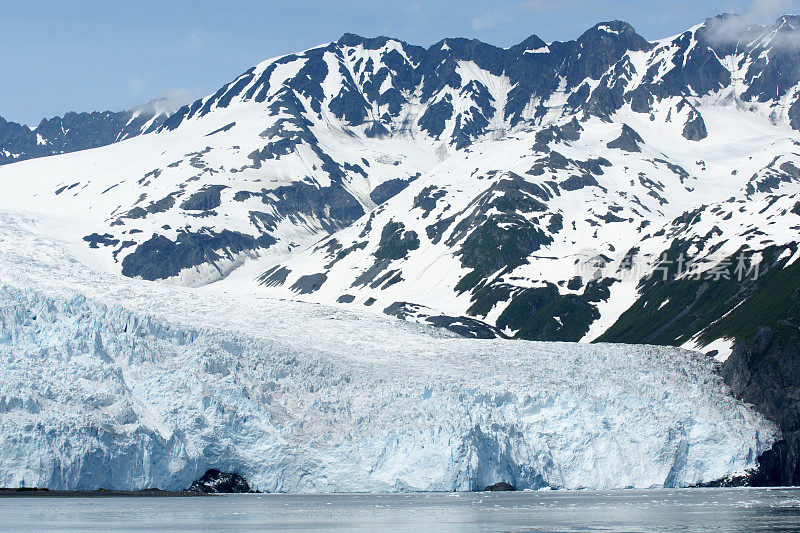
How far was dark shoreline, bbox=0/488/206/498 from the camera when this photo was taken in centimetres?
8094

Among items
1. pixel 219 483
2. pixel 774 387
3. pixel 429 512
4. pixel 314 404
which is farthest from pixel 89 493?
pixel 774 387

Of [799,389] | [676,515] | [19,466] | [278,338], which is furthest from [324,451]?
[799,389]

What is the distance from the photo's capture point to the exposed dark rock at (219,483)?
290 feet

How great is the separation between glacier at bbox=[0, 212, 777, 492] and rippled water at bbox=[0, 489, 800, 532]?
239 cm

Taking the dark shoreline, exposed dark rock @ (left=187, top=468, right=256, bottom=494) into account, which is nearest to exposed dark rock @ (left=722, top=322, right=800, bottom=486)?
exposed dark rock @ (left=187, top=468, right=256, bottom=494)

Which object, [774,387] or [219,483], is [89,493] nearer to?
[219,483]

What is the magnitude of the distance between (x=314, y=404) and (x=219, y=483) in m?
9.94

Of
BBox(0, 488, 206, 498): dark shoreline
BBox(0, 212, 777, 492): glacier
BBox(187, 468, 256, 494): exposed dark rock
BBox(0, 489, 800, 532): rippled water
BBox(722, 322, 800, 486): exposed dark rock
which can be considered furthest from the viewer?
BBox(722, 322, 800, 486): exposed dark rock

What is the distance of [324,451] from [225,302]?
26.5 metres

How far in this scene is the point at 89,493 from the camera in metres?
81.9

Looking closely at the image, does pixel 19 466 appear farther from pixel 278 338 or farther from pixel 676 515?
pixel 676 515

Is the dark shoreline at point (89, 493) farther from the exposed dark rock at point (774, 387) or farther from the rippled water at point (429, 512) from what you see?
the exposed dark rock at point (774, 387)

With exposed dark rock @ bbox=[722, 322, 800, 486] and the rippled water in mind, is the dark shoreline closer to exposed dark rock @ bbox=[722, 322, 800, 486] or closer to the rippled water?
the rippled water

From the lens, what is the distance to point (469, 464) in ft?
295
